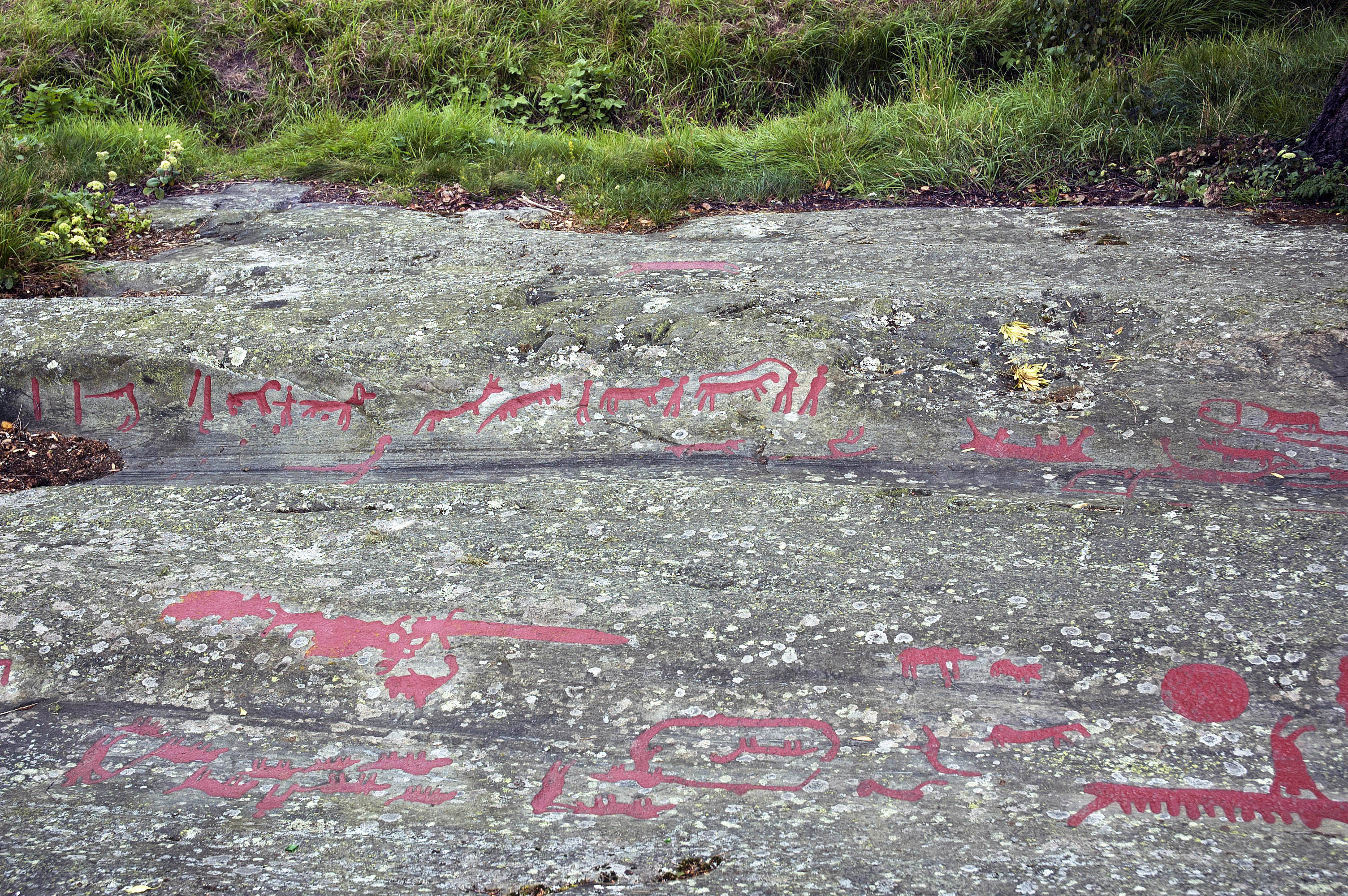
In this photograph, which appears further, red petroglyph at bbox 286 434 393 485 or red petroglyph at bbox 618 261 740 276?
red petroglyph at bbox 618 261 740 276

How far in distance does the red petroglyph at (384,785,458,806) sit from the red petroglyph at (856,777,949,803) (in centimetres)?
81

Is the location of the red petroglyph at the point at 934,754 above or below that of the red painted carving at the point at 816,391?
below

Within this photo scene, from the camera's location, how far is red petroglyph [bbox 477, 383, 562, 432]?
3.09 m

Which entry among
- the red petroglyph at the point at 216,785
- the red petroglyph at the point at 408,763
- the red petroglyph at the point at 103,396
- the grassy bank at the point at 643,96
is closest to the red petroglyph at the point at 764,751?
the red petroglyph at the point at 408,763

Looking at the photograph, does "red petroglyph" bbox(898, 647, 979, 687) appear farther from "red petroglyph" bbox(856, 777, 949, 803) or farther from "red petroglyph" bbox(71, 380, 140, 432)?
"red petroglyph" bbox(71, 380, 140, 432)

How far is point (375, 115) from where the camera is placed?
5840 millimetres

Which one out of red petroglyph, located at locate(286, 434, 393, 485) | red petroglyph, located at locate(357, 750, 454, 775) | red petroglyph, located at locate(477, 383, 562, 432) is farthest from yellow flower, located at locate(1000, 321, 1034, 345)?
red petroglyph, located at locate(357, 750, 454, 775)

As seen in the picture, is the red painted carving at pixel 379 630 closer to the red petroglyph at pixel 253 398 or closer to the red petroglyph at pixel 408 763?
the red petroglyph at pixel 408 763

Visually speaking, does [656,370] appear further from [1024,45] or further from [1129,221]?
[1024,45]

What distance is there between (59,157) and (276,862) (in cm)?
467

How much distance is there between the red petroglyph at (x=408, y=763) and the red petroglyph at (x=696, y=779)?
0.34 metres

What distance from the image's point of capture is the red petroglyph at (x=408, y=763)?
6.27ft

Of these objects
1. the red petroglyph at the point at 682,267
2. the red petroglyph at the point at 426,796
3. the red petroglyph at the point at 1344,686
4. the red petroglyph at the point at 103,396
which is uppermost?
the red petroglyph at the point at 682,267

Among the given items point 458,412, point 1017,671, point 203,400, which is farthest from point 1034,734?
point 203,400
